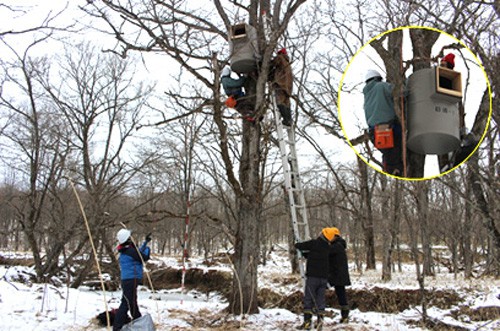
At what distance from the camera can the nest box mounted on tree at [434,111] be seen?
2520 mm

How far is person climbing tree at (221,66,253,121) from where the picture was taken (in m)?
6.96

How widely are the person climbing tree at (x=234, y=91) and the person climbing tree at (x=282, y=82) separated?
23.4 inches

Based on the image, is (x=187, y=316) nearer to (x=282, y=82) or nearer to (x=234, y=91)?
(x=234, y=91)

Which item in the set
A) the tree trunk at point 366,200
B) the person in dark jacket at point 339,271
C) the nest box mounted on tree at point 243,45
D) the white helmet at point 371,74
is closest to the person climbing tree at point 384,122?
the white helmet at point 371,74

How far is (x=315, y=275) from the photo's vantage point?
6164 millimetres

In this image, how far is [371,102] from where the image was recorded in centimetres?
310

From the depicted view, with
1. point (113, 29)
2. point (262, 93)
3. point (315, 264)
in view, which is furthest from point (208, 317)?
point (113, 29)

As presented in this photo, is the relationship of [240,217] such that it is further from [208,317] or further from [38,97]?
[38,97]

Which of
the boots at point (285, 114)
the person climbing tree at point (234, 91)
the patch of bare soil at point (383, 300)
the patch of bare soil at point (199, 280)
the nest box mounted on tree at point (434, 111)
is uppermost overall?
the person climbing tree at point (234, 91)

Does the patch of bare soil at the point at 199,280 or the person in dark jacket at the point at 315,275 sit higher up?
the person in dark jacket at the point at 315,275

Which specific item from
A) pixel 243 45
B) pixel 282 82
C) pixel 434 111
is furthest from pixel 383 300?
pixel 434 111

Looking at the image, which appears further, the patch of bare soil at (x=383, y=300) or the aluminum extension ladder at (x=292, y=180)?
the patch of bare soil at (x=383, y=300)

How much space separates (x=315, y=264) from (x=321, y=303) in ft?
2.20

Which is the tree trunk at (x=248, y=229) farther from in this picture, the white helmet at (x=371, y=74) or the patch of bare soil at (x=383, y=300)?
the white helmet at (x=371, y=74)
